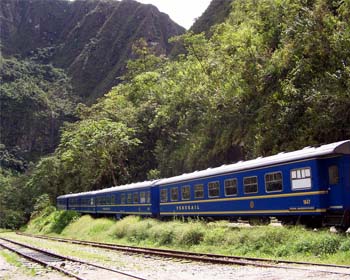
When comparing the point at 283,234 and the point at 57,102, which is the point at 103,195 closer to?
the point at 283,234

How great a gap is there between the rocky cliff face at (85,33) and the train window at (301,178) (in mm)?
117241

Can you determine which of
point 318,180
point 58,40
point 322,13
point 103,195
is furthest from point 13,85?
point 318,180

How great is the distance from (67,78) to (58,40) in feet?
115

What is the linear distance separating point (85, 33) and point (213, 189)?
156427 mm

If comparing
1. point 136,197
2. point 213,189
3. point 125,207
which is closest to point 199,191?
point 213,189

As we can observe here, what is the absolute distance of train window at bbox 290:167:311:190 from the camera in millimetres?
15711

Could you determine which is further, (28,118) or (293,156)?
(28,118)

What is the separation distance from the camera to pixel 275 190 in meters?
17.4

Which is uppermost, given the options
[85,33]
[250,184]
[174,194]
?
[85,33]

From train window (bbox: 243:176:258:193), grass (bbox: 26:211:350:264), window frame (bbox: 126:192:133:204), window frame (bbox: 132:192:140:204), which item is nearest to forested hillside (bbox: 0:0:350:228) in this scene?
train window (bbox: 243:176:258:193)

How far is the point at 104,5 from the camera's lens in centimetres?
17575

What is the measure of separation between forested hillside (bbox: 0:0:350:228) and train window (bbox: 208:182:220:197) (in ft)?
19.2

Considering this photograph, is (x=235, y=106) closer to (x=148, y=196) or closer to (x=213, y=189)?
(x=148, y=196)

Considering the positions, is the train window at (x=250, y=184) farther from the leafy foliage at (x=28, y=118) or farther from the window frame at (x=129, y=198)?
the leafy foliage at (x=28, y=118)
